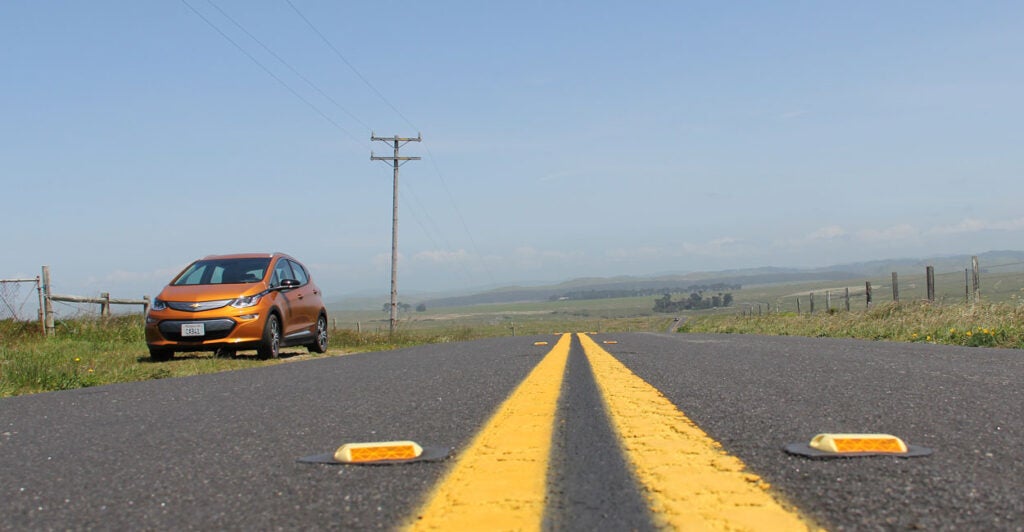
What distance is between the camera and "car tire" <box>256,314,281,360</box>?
37.4 ft

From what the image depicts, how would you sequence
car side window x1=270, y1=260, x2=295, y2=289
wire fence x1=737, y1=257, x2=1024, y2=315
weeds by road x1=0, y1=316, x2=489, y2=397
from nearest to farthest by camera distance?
weeds by road x1=0, y1=316, x2=489, y2=397 < car side window x1=270, y1=260, x2=295, y2=289 < wire fence x1=737, y1=257, x2=1024, y2=315

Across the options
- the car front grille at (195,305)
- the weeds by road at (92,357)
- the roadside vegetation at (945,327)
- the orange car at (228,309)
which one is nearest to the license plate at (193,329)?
the orange car at (228,309)

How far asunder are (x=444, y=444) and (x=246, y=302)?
350 inches

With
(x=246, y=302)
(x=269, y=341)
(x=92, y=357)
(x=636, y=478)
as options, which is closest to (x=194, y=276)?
(x=246, y=302)

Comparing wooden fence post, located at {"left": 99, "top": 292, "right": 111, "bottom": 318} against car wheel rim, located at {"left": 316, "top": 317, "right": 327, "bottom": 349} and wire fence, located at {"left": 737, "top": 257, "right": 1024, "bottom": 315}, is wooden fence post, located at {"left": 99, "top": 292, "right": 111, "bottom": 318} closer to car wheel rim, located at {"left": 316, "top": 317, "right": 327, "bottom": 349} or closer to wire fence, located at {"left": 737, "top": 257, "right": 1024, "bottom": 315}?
car wheel rim, located at {"left": 316, "top": 317, "right": 327, "bottom": 349}

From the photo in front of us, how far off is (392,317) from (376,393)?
26148mm

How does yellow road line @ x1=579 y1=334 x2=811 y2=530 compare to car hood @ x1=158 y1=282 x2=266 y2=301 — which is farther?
car hood @ x1=158 y1=282 x2=266 y2=301

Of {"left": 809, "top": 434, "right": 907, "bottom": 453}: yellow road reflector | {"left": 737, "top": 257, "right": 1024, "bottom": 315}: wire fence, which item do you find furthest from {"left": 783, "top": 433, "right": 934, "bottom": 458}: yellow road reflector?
{"left": 737, "top": 257, "right": 1024, "bottom": 315}: wire fence

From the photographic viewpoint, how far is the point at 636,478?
2.37 meters

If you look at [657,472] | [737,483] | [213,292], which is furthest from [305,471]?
[213,292]

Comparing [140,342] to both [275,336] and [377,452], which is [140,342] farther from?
[377,452]

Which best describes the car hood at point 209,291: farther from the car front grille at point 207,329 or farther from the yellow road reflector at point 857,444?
the yellow road reflector at point 857,444

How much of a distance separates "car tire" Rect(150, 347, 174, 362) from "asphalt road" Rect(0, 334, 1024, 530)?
16.6 ft

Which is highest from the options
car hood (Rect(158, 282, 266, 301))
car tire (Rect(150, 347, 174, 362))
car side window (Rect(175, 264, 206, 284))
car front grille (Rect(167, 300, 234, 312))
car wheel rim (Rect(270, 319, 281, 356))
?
car side window (Rect(175, 264, 206, 284))
